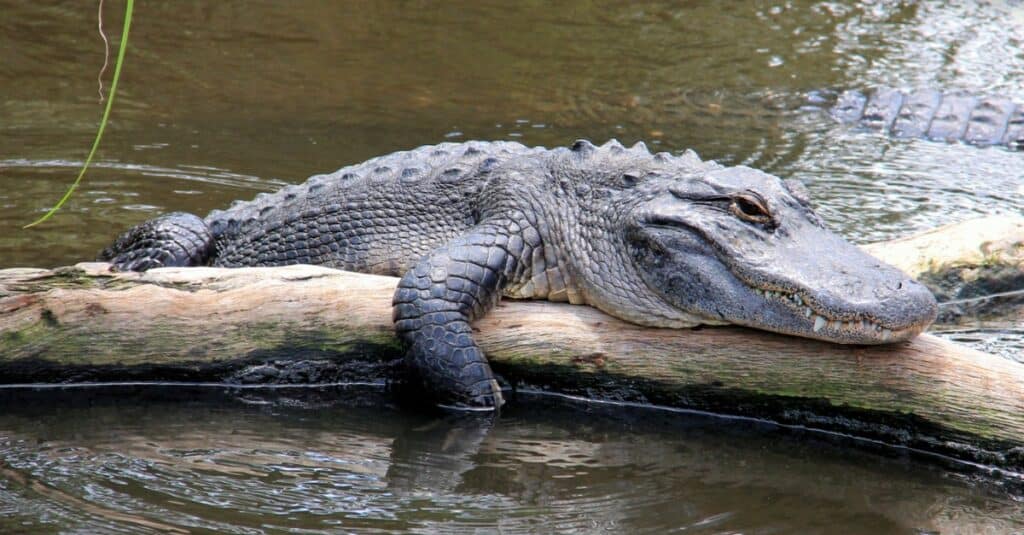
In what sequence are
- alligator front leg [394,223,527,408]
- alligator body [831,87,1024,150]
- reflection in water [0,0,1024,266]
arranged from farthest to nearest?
alligator body [831,87,1024,150] < reflection in water [0,0,1024,266] < alligator front leg [394,223,527,408]

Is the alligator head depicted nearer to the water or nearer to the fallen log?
the fallen log

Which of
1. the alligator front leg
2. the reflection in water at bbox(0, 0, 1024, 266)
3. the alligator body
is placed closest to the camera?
the alligator front leg

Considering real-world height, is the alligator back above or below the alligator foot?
above

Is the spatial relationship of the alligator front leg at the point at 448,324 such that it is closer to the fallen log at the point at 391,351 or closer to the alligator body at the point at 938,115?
the fallen log at the point at 391,351

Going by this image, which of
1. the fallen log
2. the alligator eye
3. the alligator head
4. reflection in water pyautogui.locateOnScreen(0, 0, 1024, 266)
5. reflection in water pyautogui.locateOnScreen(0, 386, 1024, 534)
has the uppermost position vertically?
reflection in water pyautogui.locateOnScreen(0, 0, 1024, 266)

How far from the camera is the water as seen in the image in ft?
12.0

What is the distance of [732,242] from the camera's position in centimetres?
427

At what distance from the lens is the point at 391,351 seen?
4508 millimetres

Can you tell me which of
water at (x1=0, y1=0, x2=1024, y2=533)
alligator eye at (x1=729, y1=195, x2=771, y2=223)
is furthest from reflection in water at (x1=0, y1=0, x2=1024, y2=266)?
alligator eye at (x1=729, y1=195, x2=771, y2=223)

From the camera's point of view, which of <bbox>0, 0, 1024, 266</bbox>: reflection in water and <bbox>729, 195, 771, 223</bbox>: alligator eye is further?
<bbox>0, 0, 1024, 266</bbox>: reflection in water

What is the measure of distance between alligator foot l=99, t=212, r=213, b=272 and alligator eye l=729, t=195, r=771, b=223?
273 cm

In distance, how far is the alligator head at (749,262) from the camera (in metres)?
3.87

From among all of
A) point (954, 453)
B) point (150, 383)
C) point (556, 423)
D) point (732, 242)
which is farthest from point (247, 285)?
point (954, 453)

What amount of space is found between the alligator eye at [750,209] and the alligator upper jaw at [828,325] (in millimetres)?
334
